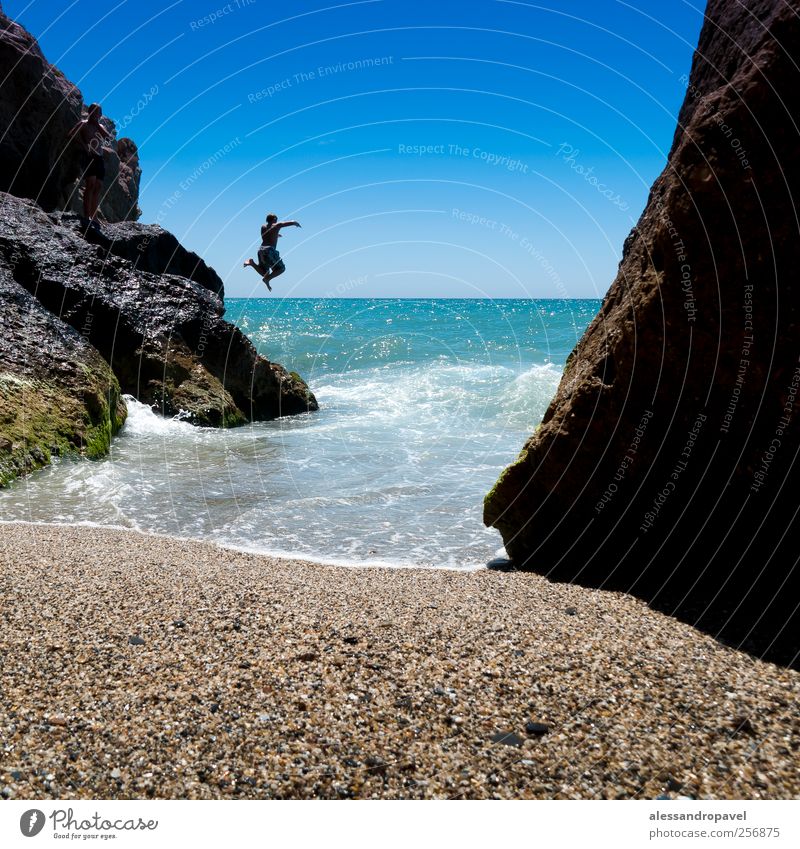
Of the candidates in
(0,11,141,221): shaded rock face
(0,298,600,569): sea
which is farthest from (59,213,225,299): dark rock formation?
(0,298,600,569): sea

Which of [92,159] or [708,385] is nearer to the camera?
[708,385]

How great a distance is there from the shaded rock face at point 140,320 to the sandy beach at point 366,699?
10861 millimetres

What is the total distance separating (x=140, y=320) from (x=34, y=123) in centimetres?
993

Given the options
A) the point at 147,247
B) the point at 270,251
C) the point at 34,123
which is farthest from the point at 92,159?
the point at 270,251

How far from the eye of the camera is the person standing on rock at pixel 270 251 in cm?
1331

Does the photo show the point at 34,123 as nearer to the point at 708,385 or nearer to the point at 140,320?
the point at 140,320

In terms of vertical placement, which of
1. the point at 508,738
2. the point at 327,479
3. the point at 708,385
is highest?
the point at 708,385

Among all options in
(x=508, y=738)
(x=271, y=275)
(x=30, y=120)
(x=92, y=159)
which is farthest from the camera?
(x=30, y=120)

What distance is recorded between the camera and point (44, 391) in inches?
421

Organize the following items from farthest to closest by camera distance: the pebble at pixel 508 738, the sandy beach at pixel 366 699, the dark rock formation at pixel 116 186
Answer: the dark rock formation at pixel 116 186 → the pebble at pixel 508 738 → the sandy beach at pixel 366 699

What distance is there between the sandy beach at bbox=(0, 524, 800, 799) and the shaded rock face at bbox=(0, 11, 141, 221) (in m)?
19.2

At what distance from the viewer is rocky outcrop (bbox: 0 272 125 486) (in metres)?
9.70

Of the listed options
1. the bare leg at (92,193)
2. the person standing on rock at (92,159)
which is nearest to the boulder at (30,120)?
the person standing on rock at (92,159)

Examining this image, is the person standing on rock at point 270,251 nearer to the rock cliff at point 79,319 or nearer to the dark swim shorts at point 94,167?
the rock cliff at point 79,319
